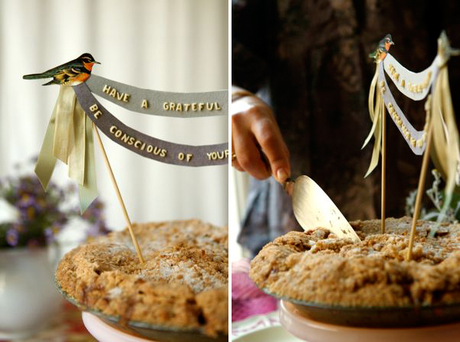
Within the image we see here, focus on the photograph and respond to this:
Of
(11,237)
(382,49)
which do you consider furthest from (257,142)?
(11,237)

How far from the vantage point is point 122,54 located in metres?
0.54

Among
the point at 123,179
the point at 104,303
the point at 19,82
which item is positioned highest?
the point at 19,82

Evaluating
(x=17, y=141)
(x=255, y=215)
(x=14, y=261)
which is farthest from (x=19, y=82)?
(x=255, y=215)

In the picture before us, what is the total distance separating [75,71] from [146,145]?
0.10 meters

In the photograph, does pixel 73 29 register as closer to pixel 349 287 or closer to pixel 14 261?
pixel 14 261

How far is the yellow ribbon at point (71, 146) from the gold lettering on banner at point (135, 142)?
0.03m

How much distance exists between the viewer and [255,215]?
1.98 ft

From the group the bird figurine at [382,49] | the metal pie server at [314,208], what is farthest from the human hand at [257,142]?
the bird figurine at [382,49]

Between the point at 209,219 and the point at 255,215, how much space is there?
54mm

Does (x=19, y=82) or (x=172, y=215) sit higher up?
(x=19, y=82)

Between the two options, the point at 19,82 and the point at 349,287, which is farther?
the point at 19,82

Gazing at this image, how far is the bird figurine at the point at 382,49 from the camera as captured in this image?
52 cm

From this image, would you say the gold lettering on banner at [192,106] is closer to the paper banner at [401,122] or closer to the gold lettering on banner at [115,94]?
the gold lettering on banner at [115,94]

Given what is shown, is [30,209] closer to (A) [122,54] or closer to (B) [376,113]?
(A) [122,54]
